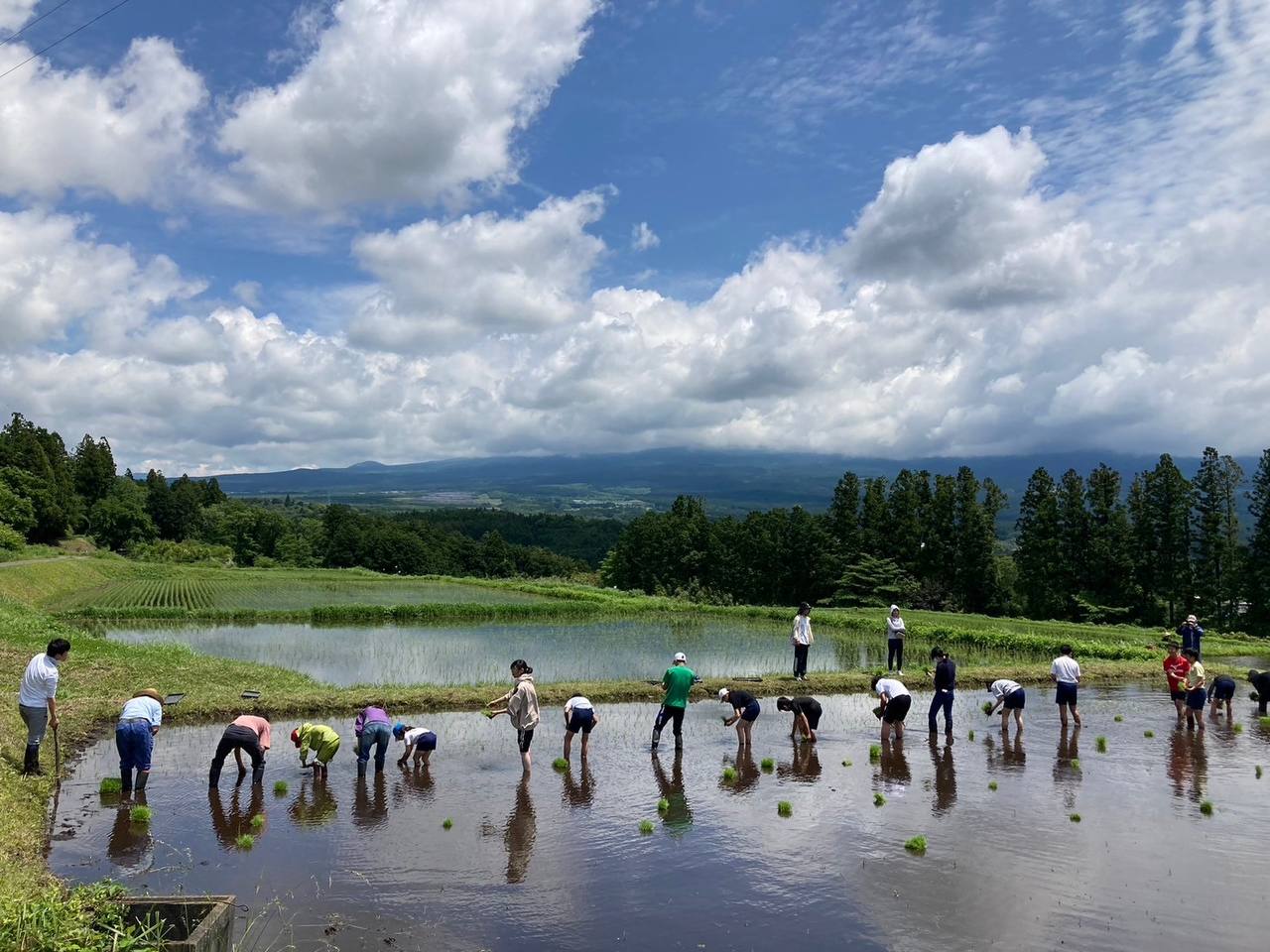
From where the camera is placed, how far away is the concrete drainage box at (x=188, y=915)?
631cm

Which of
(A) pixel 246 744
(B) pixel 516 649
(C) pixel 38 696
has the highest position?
(C) pixel 38 696

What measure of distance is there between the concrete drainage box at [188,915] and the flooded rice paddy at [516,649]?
1618 cm

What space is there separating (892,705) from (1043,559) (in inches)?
1839

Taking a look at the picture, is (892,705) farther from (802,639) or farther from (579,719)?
(802,639)

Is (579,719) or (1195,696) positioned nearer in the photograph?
(579,719)

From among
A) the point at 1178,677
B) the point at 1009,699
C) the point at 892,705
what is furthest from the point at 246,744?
the point at 1178,677

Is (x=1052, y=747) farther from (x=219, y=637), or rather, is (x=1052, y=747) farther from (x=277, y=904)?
(x=219, y=637)

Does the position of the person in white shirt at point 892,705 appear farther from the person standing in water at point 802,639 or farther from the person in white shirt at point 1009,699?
the person standing in water at point 802,639

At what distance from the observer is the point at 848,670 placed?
2439 centimetres

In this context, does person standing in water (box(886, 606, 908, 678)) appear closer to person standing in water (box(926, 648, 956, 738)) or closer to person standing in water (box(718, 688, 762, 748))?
person standing in water (box(926, 648, 956, 738))

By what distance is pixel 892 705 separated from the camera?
15.5 meters

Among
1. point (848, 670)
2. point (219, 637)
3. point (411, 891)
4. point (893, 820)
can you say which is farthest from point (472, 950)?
point (219, 637)

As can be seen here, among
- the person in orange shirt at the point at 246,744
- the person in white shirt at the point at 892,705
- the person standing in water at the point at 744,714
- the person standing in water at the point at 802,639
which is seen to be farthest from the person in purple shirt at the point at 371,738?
the person standing in water at the point at 802,639

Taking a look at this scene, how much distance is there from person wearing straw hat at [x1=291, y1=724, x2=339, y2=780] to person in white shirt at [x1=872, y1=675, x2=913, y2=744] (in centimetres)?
949
